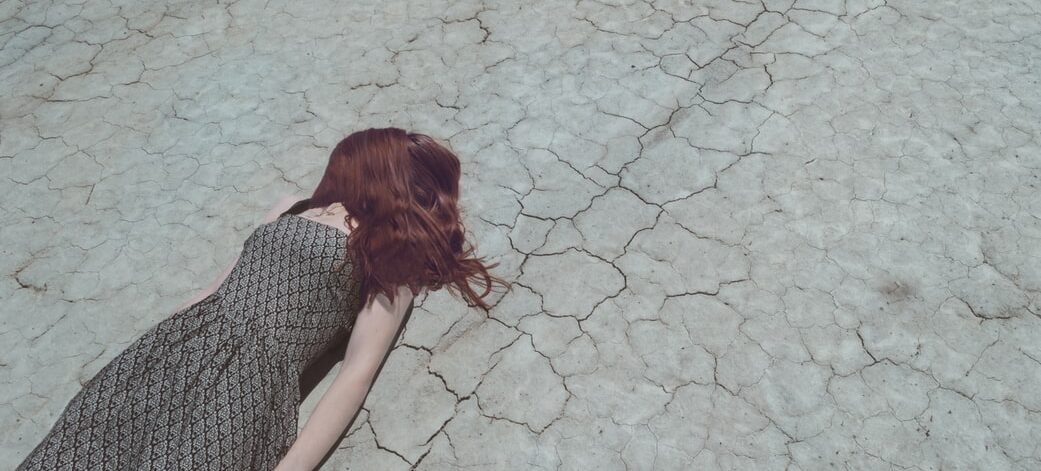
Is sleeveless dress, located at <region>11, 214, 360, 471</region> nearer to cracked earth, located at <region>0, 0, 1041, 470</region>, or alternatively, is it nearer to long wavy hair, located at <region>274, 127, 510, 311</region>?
long wavy hair, located at <region>274, 127, 510, 311</region>

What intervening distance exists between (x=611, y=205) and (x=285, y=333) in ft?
3.84

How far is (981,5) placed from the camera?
3.11m

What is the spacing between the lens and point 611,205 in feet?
8.37

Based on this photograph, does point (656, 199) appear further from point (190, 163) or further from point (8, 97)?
point (8, 97)

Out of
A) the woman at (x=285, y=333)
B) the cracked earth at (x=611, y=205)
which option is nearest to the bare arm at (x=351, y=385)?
the woman at (x=285, y=333)

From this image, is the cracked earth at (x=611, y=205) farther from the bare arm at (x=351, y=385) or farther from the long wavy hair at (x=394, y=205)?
the long wavy hair at (x=394, y=205)

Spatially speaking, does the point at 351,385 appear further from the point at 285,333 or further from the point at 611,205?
the point at 611,205

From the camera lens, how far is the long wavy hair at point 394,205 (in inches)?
76.4

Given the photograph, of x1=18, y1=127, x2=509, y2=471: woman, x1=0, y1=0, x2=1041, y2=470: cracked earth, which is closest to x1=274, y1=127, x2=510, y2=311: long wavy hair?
x1=18, y1=127, x2=509, y2=471: woman

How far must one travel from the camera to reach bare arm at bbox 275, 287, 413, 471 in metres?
1.85

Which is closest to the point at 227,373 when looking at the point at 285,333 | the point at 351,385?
the point at 285,333

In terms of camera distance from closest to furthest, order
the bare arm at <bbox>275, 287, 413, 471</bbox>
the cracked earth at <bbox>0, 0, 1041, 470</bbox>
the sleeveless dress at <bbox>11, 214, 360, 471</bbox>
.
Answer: the sleeveless dress at <bbox>11, 214, 360, 471</bbox>
the bare arm at <bbox>275, 287, 413, 471</bbox>
the cracked earth at <bbox>0, 0, 1041, 470</bbox>

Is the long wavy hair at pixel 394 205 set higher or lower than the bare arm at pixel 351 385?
higher

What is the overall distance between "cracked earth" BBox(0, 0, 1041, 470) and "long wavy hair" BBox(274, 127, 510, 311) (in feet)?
1.14
